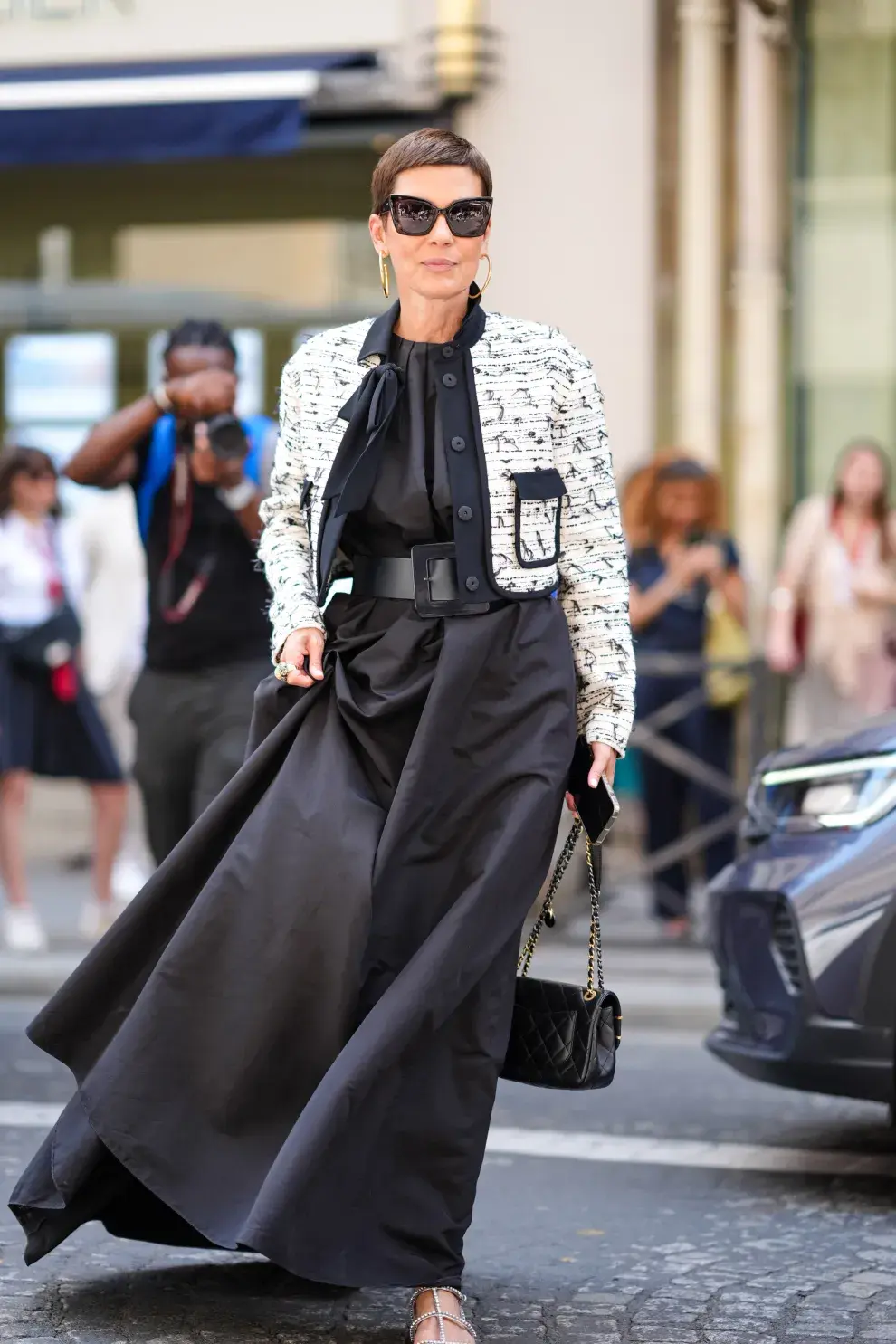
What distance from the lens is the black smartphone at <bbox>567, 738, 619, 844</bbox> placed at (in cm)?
403

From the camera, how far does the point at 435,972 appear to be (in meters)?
3.74

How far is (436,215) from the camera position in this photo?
3.95m

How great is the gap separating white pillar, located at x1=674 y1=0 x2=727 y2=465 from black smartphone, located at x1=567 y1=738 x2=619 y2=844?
26.8ft

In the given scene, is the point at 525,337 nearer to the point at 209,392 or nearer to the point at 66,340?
the point at 209,392

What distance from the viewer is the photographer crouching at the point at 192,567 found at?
617 cm

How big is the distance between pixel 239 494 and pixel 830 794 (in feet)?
6.14

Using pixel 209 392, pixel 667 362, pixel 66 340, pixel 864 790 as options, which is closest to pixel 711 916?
pixel 864 790

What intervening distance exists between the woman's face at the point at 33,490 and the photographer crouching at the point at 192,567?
3390 millimetres

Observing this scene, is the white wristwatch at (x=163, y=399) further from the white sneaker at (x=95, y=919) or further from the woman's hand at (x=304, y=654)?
the white sneaker at (x=95, y=919)

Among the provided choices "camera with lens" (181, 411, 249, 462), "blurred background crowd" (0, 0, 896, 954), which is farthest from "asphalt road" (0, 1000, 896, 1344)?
"blurred background crowd" (0, 0, 896, 954)

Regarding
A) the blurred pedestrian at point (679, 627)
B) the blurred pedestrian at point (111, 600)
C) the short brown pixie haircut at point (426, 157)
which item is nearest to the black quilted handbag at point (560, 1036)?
the short brown pixie haircut at point (426, 157)

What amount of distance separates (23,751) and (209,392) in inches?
150

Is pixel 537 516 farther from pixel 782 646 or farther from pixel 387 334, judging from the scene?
pixel 782 646

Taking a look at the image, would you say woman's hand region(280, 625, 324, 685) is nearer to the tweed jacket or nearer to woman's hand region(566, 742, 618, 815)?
the tweed jacket
